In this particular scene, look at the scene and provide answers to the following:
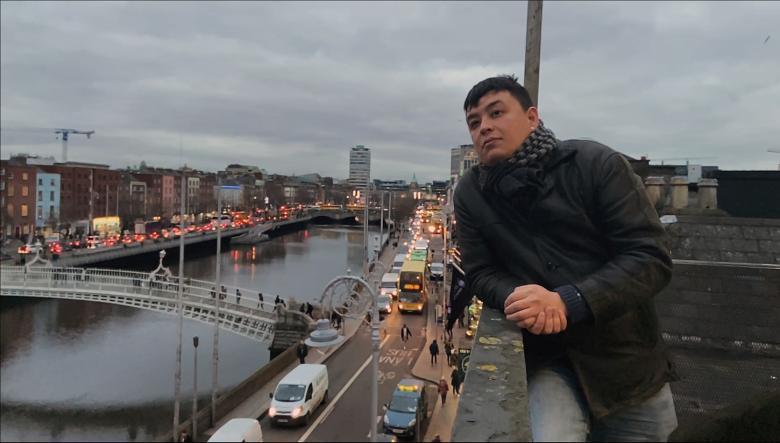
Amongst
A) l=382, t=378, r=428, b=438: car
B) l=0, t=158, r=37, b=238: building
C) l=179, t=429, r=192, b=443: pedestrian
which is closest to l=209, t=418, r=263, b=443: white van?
l=179, t=429, r=192, b=443: pedestrian

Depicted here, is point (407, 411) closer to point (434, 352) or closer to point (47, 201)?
point (434, 352)

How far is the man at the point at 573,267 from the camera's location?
7.01 ft

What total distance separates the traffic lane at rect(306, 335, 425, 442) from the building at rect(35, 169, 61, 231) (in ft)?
180

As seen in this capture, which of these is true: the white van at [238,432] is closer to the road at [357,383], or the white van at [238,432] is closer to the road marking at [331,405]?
the road at [357,383]

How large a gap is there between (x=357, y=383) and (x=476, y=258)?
17216mm

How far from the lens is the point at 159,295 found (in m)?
26.1

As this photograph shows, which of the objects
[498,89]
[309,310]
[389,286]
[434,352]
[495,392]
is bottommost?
[309,310]

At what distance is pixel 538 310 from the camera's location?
2.19m

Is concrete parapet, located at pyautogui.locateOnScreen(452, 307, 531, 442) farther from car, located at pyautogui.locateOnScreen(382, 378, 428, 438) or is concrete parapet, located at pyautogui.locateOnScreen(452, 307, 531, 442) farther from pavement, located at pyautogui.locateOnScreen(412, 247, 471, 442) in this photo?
car, located at pyautogui.locateOnScreen(382, 378, 428, 438)

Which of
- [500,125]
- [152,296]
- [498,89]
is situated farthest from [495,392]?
[152,296]

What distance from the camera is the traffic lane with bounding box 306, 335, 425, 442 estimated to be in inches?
585

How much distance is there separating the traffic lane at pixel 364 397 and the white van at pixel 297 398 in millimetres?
620

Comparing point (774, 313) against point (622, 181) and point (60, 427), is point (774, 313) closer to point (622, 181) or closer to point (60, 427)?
point (622, 181)

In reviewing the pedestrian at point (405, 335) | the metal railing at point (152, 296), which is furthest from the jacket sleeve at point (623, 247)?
the metal railing at point (152, 296)
